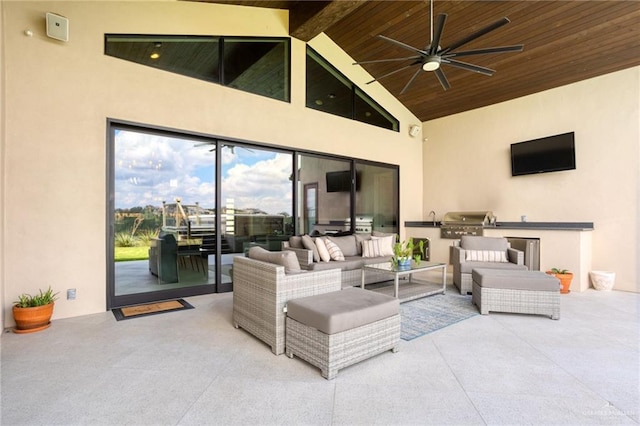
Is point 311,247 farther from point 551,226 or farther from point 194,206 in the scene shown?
point 551,226

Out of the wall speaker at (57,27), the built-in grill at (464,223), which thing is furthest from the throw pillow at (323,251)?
the wall speaker at (57,27)

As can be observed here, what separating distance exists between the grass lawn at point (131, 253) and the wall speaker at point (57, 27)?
2.42 meters

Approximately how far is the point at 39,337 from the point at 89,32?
3.32m

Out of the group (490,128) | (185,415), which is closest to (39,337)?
(185,415)

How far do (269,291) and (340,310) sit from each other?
2.22 ft

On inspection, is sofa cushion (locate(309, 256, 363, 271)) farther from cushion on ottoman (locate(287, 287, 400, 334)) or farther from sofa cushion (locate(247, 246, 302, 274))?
cushion on ottoman (locate(287, 287, 400, 334))

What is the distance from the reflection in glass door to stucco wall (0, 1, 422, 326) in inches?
8.6

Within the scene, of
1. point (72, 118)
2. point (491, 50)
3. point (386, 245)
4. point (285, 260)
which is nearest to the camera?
point (285, 260)

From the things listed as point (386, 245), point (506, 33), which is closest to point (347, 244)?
point (386, 245)

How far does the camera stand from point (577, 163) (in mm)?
5480

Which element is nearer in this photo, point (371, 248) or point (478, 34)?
point (478, 34)

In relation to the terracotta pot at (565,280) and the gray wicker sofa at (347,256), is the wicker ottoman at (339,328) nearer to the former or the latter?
the gray wicker sofa at (347,256)

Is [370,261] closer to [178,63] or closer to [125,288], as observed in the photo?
[125,288]

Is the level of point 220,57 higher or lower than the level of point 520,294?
higher
